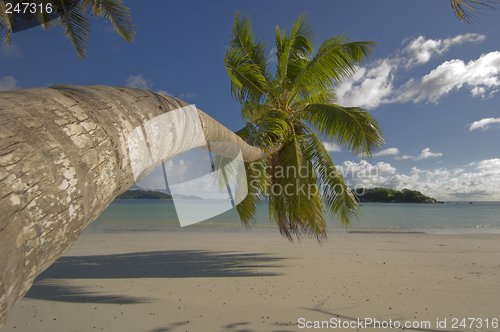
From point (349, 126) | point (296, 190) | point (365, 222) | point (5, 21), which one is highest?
point (5, 21)

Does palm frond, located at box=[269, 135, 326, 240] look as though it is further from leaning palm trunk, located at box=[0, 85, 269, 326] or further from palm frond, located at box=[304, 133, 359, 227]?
leaning palm trunk, located at box=[0, 85, 269, 326]

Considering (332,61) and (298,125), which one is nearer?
(332,61)

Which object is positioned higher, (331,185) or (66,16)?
(66,16)

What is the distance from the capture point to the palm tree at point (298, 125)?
221 inches

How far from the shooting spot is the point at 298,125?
22.4 feet

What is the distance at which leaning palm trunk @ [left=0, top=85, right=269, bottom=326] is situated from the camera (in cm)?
61

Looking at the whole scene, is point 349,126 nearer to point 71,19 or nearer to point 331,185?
point 331,185

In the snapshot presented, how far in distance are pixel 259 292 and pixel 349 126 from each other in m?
4.30

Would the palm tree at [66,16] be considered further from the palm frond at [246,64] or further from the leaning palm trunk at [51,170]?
the leaning palm trunk at [51,170]

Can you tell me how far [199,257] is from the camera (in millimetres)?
8438

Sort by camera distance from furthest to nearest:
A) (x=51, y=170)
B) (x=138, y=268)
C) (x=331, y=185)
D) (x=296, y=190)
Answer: (x=138, y=268) → (x=331, y=185) → (x=296, y=190) → (x=51, y=170)

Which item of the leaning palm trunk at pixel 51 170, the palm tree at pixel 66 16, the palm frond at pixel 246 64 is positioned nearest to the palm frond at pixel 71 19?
the palm tree at pixel 66 16

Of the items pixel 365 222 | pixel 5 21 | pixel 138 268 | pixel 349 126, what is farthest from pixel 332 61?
pixel 365 222

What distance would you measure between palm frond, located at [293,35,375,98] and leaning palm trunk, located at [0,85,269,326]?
539 cm
